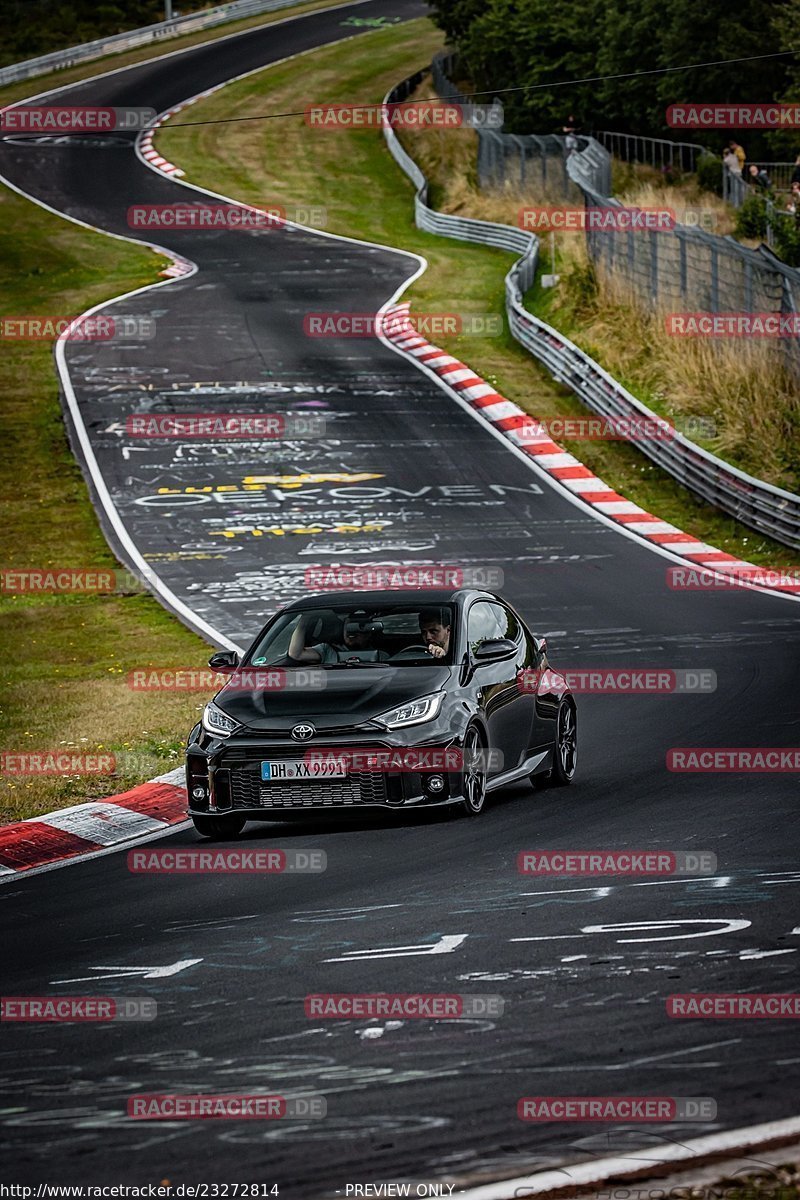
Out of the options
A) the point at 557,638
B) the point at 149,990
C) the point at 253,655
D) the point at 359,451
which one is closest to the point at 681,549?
the point at 557,638

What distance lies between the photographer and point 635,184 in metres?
49.1

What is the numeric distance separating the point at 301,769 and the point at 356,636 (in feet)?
4.90

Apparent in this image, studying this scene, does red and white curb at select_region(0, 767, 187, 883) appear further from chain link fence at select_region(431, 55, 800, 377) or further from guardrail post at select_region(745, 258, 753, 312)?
guardrail post at select_region(745, 258, 753, 312)

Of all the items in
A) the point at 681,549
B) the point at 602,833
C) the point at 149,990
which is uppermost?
the point at 149,990

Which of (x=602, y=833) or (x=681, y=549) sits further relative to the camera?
(x=681, y=549)

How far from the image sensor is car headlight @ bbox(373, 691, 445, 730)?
11453 mm

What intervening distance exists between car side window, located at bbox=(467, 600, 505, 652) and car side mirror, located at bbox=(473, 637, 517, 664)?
98 millimetres

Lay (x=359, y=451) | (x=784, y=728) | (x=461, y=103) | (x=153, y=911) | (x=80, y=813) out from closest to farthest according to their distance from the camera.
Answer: (x=153, y=911) < (x=80, y=813) < (x=784, y=728) < (x=359, y=451) < (x=461, y=103)

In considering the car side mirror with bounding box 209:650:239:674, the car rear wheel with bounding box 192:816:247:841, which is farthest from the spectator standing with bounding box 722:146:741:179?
the car rear wheel with bounding box 192:816:247:841

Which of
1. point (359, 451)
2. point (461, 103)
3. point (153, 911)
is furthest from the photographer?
point (461, 103)

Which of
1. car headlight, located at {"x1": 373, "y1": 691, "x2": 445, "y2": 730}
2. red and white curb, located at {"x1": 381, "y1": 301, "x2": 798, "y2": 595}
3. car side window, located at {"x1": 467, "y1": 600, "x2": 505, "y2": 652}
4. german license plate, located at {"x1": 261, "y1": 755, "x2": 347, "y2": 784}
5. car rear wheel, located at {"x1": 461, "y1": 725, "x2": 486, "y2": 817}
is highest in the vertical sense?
car side window, located at {"x1": 467, "y1": 600, "x2": 505, "y2": 652}

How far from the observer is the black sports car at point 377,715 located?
448 inches

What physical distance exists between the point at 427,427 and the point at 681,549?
8687 mm

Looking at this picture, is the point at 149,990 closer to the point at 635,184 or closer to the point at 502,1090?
the point at 502,1090
